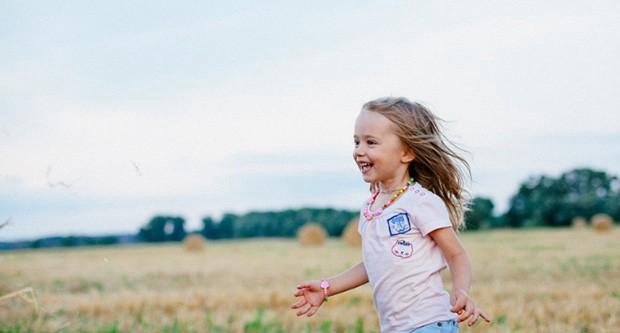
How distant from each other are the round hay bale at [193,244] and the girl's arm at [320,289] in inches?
982

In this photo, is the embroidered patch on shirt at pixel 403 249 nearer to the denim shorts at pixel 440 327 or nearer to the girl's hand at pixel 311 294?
the denim shorts at pixel 440 327

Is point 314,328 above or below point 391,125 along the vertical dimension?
below

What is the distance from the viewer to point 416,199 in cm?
309

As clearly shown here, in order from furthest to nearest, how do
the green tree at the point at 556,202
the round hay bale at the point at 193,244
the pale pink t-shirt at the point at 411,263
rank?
the green tree at the point at 556,202 < the round hay bale at the point at 193,244 < the pale pink t-shirt at the point at 411,263

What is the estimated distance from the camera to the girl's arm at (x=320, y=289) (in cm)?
327

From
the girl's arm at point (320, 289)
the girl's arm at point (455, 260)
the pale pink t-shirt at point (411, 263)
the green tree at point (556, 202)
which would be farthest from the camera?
the green tree at point (556, 202)

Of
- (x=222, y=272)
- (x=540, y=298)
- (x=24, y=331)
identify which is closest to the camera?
(x=24, y=331)

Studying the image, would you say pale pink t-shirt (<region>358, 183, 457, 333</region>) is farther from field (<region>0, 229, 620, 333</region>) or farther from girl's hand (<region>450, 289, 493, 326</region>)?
field (<region>0, 229, 620, 333</region>)

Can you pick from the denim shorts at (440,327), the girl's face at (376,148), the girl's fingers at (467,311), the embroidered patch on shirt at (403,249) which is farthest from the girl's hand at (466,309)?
the girl's face at (376,148)

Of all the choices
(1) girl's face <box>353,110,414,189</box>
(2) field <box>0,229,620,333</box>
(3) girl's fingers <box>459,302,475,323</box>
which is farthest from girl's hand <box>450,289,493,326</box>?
(2) field <box>0,229,620,333</box>

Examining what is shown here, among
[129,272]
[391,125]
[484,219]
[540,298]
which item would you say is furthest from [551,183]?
[391,125]

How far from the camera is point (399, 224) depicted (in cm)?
308

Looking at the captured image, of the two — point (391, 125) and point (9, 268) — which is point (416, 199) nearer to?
point (391, 125)

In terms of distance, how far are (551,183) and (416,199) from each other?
62964 millimetres
